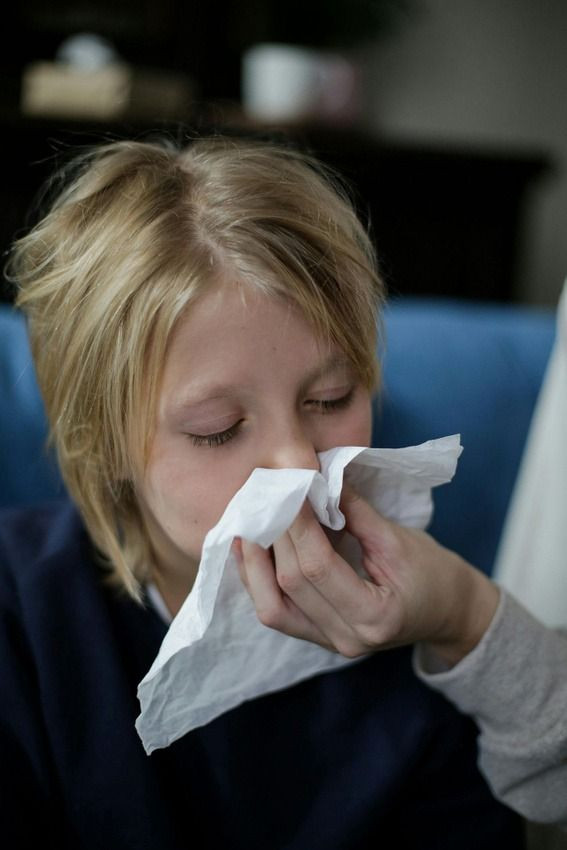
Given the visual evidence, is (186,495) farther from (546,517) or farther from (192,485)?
(546,517)

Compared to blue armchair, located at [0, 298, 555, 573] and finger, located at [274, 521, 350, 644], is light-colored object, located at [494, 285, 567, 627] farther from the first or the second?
finger, located at [274, 521, 350, 644]

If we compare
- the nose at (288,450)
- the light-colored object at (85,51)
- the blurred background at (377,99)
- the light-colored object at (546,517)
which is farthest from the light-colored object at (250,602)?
the light-colored object at (85,51)

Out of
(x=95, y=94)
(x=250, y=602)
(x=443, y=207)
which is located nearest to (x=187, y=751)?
(x=250, y=602)

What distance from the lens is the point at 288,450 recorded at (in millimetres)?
696

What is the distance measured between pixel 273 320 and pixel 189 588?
291mm

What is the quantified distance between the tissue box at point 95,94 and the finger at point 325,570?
1700mm

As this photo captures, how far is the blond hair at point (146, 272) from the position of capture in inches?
28.1

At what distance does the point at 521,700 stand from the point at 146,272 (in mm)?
459

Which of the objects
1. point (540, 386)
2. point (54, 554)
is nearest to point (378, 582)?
point (54, 554)

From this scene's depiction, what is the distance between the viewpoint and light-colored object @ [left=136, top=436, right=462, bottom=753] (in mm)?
633

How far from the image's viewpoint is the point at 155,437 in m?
0.73

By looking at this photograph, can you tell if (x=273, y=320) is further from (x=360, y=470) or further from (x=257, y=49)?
A: (x=257, y=49)

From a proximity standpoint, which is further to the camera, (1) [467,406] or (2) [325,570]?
(1) [467,406]

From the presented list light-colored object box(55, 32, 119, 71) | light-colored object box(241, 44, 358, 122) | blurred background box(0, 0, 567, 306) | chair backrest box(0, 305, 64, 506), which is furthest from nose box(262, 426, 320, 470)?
light-colored object box(55, 32, 119, 71)
